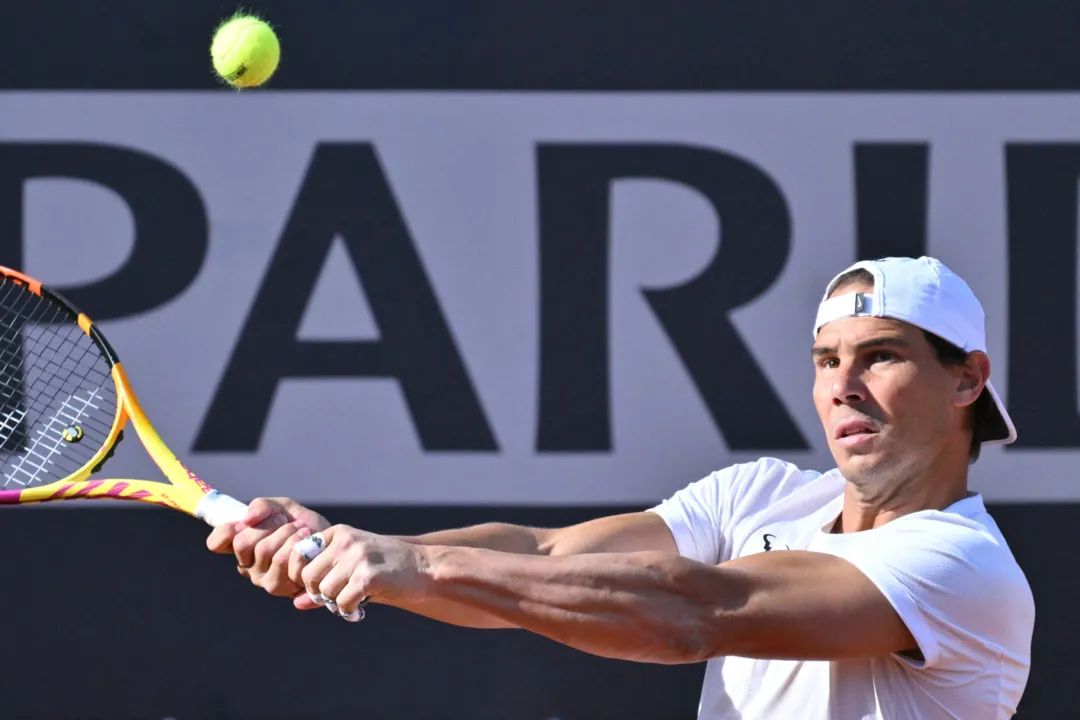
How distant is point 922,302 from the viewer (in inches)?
86.9

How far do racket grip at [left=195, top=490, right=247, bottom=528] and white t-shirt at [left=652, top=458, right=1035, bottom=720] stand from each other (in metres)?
0.87

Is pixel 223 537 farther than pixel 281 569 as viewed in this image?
Yes

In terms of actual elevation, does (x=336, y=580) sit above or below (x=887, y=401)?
below

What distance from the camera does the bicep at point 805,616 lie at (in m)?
1.95

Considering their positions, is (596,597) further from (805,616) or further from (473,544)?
(473,544)

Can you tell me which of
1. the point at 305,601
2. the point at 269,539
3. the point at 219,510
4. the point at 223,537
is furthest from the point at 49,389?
the point at 305,601

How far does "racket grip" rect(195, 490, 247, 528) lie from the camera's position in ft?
7.86

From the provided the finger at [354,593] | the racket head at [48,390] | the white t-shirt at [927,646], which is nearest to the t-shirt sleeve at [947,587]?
the white t-shirt at [927,646]

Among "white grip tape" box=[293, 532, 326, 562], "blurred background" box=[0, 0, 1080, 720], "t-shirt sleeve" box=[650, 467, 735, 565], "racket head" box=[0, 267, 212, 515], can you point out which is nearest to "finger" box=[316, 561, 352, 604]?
"white grip tape" box=[293, 532, 326, 562]

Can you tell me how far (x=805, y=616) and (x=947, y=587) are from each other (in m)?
0.24
